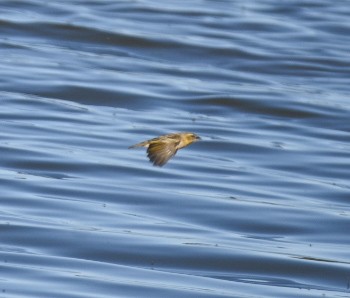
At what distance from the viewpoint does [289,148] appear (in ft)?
65.4

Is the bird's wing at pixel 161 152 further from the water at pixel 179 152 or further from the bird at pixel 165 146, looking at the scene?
the water at pixel 179 152

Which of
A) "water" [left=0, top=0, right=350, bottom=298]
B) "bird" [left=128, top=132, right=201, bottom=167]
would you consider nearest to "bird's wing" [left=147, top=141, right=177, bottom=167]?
"bird" [left=128, top=132, right=201, bottom=167]

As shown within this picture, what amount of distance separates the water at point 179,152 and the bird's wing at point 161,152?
1504mm

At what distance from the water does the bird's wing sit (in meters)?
1.50

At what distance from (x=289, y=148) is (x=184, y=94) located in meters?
3.28

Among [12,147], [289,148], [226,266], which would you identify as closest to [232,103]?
[289,148]

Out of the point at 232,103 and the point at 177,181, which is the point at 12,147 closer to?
the point at 177,181

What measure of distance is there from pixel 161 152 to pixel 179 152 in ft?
30.1

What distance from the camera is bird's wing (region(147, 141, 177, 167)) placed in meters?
9.69

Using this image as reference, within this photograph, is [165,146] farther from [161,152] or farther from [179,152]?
[179,152]

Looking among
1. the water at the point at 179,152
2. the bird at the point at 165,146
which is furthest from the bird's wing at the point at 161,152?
the water at the point at 179,152

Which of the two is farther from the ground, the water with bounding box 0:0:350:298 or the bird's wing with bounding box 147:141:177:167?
the bird's wing with bounding box 147:141:177:167

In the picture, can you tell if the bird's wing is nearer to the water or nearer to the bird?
the bird

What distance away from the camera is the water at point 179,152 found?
12.9 metres
